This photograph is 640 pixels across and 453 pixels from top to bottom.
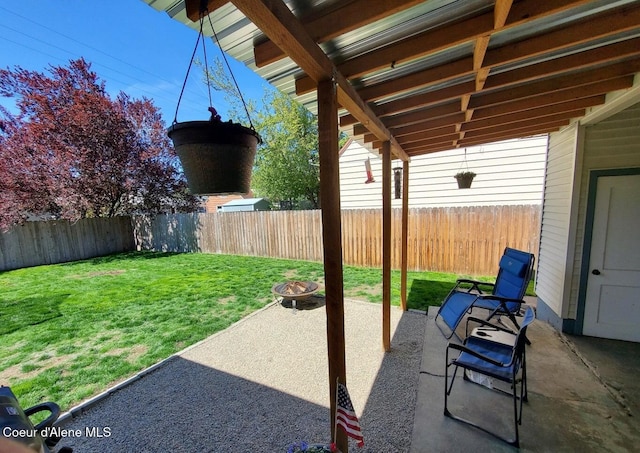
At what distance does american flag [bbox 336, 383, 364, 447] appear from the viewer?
134cm

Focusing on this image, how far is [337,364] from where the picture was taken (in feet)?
5.13

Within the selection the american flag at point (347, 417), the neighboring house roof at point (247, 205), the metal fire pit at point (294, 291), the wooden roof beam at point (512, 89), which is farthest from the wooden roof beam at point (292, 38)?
the neighboring house roof at point (247, 205)

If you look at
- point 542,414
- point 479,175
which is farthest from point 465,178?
point 542,414

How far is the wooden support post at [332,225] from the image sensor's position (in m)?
1.42

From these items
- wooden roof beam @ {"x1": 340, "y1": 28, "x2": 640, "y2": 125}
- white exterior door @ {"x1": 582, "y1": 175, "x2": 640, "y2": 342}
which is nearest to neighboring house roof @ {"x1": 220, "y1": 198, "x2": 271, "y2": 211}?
white exterior door @ {"x1": 582, "y1": 175, "x2": 640, "y2": 342}

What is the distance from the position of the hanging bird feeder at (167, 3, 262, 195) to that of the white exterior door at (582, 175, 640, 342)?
12.9 feet

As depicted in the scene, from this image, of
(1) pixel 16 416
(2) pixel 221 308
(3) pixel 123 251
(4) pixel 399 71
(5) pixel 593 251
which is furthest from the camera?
(3) pixel 123 251

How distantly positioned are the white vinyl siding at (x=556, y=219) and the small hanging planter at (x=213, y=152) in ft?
12.6

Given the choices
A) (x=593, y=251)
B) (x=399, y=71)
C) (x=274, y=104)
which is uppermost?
(x=274, y=104)

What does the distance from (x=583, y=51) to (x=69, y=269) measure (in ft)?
35.5

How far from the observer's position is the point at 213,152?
1231 millimetres

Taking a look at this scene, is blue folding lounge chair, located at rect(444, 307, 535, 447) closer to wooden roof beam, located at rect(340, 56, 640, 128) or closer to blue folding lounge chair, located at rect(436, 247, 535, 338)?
blue folding lounge chair, located at rect(436, 247, 535, 338)

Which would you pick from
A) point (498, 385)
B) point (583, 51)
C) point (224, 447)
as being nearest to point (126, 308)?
point (224, 447)

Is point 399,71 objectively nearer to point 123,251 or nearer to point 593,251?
point 593,251
